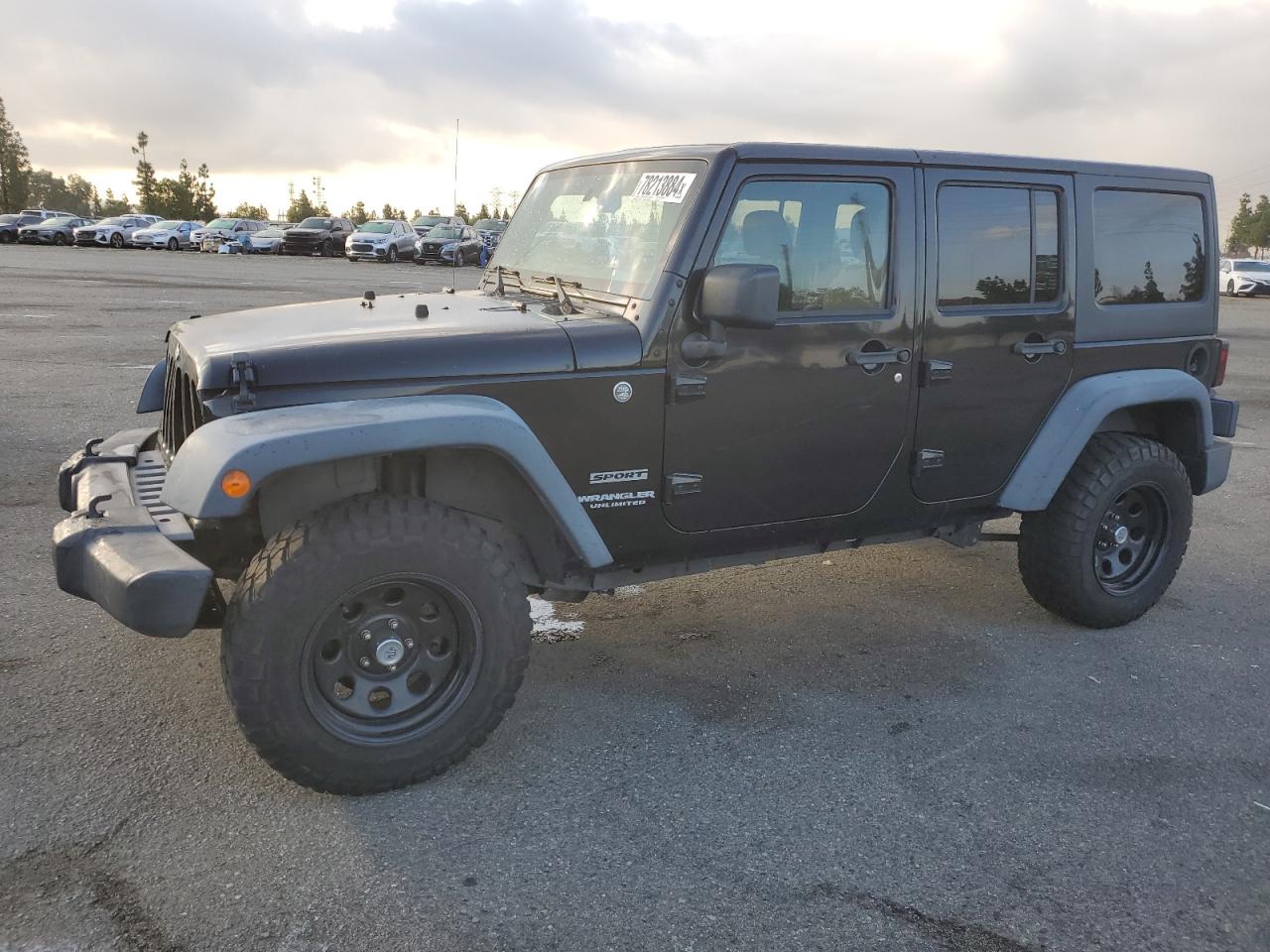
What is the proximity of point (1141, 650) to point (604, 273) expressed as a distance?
9.11 feet

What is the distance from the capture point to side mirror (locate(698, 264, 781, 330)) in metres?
3.21

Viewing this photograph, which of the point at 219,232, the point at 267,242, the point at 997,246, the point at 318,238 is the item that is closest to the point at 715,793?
the point at 997,246

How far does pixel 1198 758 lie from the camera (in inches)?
139

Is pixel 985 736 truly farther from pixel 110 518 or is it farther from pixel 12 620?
pixel 12 620

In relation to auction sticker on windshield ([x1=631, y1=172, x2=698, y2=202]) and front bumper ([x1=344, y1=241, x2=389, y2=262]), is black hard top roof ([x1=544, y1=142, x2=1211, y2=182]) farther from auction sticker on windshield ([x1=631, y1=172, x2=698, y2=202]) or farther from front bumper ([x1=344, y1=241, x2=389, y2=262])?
front bumper ([x1=344, y1=241, x2=389, y2=262])

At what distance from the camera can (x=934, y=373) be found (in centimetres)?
395

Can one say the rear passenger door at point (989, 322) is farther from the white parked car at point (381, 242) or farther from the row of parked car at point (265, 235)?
the white parked car at point (381, 242)

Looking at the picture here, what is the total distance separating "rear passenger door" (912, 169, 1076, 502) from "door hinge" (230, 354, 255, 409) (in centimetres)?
237

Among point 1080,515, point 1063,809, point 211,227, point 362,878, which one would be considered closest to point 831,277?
point 1080,515

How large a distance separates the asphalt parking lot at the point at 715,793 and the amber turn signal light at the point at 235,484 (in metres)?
0.95

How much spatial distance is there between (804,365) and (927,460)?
2.44 ft

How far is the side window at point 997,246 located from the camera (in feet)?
13.1

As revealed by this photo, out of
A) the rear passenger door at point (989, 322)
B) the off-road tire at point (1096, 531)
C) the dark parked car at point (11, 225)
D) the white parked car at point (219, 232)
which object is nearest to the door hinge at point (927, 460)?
the rear passenger door at point (989, 322)

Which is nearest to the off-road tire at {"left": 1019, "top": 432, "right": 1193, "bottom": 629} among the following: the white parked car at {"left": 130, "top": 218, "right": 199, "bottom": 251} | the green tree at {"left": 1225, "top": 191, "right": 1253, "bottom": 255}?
the white parked car at {"left": 130, "top": 218, "right": 199, "bottom": 251}
